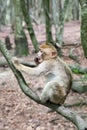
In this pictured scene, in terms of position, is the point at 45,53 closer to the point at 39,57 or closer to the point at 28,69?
the point at 39,57

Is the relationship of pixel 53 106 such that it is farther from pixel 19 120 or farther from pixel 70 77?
pixel 19 120

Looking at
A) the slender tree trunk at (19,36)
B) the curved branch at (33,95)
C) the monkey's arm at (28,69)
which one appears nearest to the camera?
the curved branch at (33,95)

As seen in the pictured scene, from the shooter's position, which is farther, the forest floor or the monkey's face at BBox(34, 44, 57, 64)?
the forest floor

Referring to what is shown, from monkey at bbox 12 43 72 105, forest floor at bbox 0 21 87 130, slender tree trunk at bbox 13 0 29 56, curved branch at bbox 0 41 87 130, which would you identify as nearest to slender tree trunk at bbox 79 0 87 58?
forest floor at bbox 0 21 87 130

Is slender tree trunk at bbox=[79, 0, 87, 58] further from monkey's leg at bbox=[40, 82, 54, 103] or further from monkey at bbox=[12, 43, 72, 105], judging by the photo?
monkey's leg at bbox=[40, 82, 54, 103]

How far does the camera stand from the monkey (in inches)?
193

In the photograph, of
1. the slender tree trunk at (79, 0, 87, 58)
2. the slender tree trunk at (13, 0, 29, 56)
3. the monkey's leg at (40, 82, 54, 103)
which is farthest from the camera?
the slender tree trunk at (13, 0, 29, 56)

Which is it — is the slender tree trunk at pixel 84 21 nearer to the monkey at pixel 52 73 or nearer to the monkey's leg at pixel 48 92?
the monkey at pixel 52 73

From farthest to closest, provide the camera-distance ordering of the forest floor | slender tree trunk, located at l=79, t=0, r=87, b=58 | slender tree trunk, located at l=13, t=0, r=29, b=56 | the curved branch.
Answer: slender tree trunk, located at l=13, t=0, r=29, b=56 < slender tree trunk, located at l=79, t=0, r=87, b=58 < the forest floor < the curved branch

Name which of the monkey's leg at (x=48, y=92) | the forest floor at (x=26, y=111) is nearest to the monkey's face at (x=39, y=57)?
the monkey's leg at (x=48, y=92)

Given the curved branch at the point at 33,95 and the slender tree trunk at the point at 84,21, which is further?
the slender tree trunk at the point at 84,21

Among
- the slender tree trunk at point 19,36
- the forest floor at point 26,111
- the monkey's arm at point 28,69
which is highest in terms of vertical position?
the monkey's arm at point 28,69

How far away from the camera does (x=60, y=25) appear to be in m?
10.4

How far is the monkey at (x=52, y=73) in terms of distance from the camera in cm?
489
